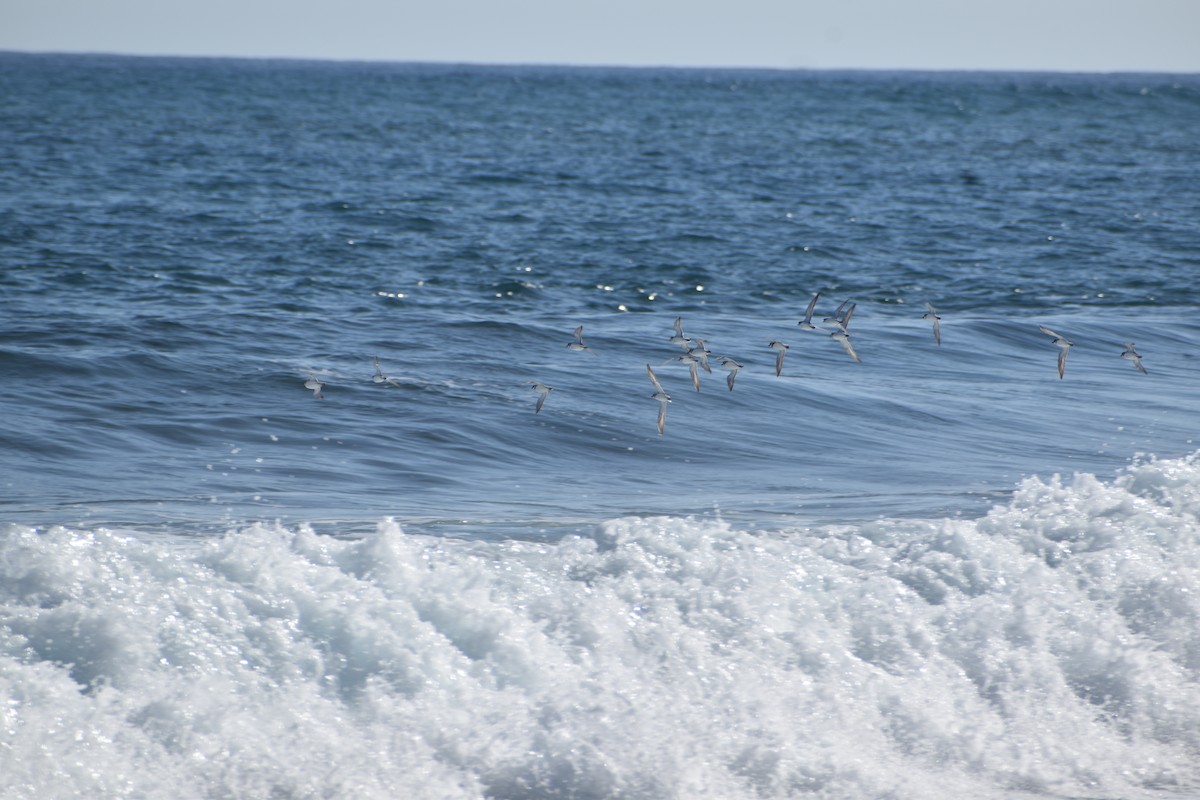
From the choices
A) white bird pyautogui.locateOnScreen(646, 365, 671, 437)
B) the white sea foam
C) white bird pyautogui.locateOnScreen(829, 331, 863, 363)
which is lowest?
the white sea foam

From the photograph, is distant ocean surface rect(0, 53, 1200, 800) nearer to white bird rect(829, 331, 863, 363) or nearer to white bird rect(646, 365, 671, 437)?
white bird rect(646, 365, 671, 437)

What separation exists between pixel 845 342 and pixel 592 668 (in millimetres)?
9638

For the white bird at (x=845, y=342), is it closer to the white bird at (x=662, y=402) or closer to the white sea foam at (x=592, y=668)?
the white bird at (x=662, y=402)

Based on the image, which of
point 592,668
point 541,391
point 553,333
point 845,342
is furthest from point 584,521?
point 553,333

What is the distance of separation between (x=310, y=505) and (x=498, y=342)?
6.98 metres

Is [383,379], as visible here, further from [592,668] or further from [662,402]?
[592,668]

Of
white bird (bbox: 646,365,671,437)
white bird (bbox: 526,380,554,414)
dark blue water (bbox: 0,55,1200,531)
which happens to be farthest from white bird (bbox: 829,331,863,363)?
white bird (bbox: 526,380,554,414)

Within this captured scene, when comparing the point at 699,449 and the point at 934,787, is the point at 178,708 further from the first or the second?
the point at 699,449

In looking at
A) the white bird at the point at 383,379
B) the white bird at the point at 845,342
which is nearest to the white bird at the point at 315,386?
the white bird at the point at 383,379

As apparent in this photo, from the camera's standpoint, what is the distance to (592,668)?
26.4 feet

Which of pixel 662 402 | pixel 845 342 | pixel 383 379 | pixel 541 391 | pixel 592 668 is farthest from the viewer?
pixel 845 342

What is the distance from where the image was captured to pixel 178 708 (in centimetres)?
732

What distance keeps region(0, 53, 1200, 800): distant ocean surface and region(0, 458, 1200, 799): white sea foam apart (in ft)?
0.08

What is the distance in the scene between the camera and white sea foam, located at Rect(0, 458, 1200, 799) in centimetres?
724
